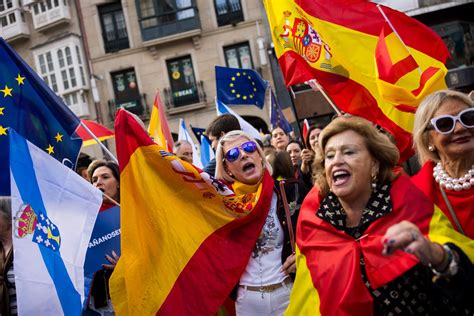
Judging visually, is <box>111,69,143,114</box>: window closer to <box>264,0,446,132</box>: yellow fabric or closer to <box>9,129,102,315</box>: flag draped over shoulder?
<box>264,0,446,132</box>: yellow fabric

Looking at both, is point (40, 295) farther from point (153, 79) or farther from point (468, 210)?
point (153, 79)

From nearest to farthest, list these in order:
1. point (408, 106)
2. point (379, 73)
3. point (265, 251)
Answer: point (265, 251) → point (408, 106) → point (379, 73)

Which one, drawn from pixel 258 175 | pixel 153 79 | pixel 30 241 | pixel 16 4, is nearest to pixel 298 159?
pixel 258 175

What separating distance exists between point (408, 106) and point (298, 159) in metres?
2.54

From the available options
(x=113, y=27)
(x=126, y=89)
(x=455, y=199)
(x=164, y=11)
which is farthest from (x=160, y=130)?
(x=113, y=27)

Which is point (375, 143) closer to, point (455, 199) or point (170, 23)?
point (455, 199)

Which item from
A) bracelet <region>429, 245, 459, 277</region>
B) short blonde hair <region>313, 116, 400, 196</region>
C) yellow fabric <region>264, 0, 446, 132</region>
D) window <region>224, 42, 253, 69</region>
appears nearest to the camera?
bracelet <region>429, 245, 459, 277</region>

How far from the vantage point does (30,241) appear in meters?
3.73

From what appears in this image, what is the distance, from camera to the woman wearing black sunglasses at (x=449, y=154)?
8.29 ft

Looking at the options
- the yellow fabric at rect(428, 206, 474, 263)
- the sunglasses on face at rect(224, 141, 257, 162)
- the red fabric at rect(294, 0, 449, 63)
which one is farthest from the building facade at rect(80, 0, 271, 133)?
the yellow fabric at rect(428, 206, 474, 263)

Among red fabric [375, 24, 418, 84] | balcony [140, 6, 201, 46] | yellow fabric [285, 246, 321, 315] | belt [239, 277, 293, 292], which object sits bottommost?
belt [239, 277, 293, 292]

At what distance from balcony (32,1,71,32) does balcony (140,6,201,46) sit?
314 centimetres

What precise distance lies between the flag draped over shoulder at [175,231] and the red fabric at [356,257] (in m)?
0.77

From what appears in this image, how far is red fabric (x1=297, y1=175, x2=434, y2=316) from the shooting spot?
2.43 metres
